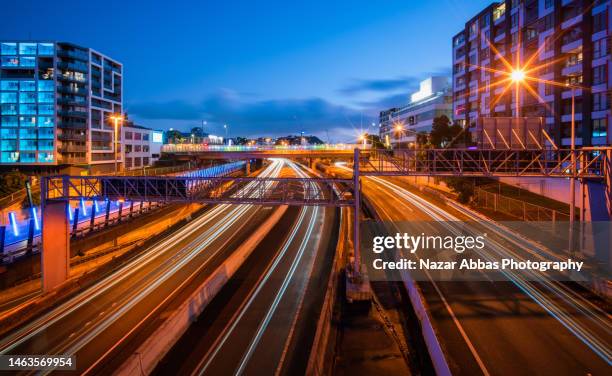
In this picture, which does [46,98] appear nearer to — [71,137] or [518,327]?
[71,137]

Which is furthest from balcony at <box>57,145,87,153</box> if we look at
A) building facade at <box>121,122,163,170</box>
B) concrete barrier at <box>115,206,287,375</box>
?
concrete barrier at <box>115,206,287,375</box>

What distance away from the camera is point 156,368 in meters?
14.6

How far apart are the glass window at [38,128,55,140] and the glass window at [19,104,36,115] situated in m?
2.86

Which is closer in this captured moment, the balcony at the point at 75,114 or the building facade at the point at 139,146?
the balcony at the point at 75,114

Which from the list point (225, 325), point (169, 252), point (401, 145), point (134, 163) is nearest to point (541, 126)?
point (225, 325)

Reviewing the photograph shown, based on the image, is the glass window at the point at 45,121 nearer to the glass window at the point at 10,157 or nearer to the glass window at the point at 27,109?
the glass window at the point at 27,109

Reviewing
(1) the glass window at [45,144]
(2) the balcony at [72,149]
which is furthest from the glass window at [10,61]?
(2) the balcony at [72,149]

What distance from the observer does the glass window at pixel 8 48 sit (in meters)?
59.6

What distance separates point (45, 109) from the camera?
198 ft

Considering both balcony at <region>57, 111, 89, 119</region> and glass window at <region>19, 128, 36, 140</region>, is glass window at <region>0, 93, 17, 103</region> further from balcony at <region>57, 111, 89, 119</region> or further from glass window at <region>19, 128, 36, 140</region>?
balcony at <region>57, 111, 89, 119</region>

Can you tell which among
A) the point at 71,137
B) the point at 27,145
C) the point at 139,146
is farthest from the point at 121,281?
the point at 139,146

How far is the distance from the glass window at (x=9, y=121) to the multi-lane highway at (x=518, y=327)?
62.1 metres

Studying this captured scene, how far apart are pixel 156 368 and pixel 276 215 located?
104ft

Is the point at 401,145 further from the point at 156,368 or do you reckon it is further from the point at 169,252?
the point at 156,368
